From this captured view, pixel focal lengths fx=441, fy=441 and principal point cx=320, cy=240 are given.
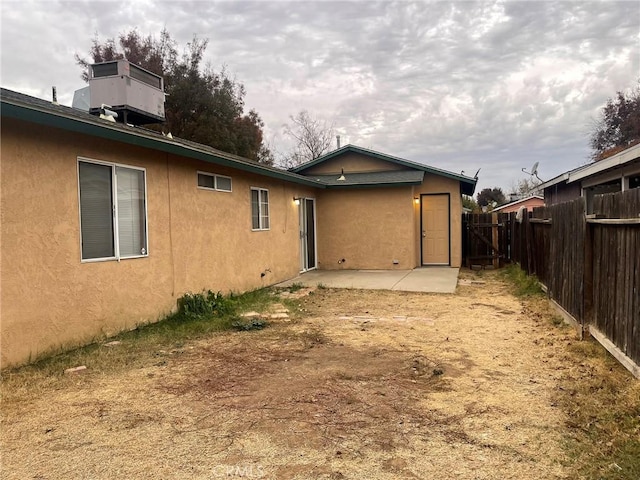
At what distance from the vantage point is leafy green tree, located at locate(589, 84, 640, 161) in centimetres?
2584

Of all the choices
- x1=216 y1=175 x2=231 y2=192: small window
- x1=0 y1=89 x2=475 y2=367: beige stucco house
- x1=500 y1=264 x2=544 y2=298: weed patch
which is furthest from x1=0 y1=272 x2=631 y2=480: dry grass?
x1=216 y1=175 x2=231 y2=192: small window

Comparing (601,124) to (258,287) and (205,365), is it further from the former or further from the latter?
(205,365)

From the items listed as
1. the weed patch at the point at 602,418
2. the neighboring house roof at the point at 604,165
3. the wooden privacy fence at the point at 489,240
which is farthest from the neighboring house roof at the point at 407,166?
the weed patch at the point at 602,418

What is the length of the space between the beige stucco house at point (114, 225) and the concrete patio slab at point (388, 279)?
33.8 inches

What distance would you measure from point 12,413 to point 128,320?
282cm

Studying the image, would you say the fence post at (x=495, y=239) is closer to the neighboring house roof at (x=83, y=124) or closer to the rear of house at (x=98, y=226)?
the rear of house at (x=98, y=226)

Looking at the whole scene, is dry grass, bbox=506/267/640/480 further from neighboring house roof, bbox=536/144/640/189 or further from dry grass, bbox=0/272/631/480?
neighboring house roof, bbox=536/144/640/189

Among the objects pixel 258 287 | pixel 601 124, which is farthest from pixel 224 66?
pixel 601 124

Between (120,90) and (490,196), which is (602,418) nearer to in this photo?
(120,90)

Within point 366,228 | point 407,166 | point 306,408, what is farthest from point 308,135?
point 306,408

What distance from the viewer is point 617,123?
1078 inches

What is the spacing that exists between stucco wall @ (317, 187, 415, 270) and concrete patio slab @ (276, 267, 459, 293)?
62 centimetres

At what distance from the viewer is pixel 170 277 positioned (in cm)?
734

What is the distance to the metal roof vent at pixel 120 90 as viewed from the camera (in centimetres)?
895
